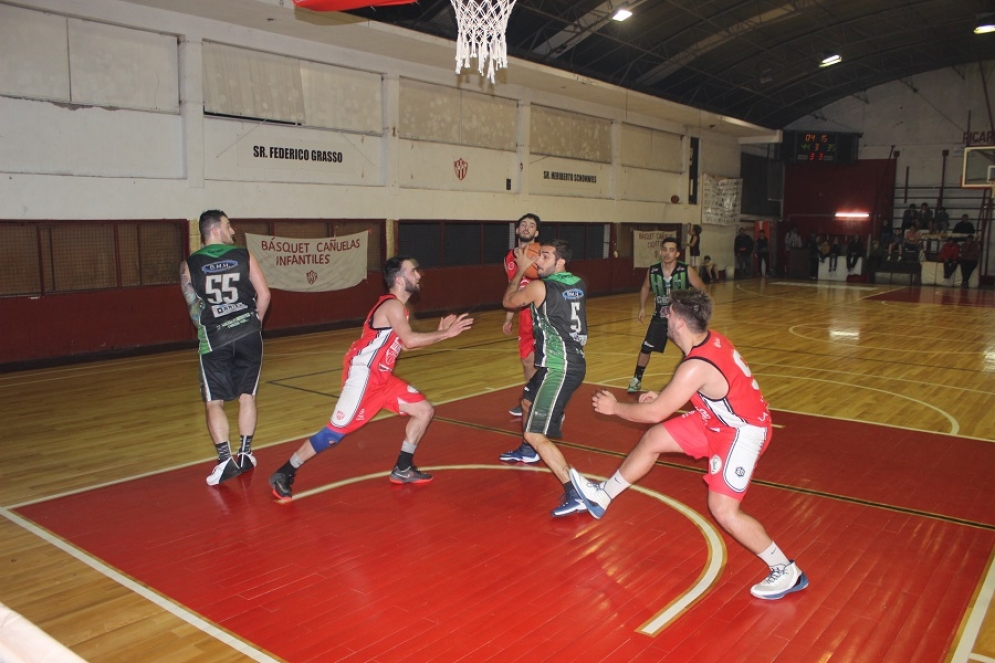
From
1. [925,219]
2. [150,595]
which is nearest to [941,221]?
[925,219]

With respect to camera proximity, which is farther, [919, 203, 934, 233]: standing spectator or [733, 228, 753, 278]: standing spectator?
[733, 228, 753, 278]: standing spectator

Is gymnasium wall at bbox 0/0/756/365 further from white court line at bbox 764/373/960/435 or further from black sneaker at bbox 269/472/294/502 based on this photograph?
white court line at bbox 764/373/960/435

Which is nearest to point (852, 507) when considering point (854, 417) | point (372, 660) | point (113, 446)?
point (854, 417)

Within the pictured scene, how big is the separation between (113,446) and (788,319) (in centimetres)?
1449

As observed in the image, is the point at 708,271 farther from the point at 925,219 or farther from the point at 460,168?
the point at 460,168

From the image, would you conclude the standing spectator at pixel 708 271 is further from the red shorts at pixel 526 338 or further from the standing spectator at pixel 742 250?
the red shorts at pixel 526 338

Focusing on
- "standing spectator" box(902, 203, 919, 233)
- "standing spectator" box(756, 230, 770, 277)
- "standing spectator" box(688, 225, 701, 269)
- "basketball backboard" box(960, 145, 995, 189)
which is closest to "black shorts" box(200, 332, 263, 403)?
"standing spectator" box(688, 225, 701, 269)

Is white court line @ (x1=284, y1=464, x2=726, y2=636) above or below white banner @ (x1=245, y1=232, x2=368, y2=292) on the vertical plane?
below

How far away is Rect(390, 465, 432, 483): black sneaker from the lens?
6.29 meters

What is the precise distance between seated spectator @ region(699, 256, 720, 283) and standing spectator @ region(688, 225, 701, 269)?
36 centimetres

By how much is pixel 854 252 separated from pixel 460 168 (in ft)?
59.3

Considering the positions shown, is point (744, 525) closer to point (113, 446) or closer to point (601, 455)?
point (601, 455)

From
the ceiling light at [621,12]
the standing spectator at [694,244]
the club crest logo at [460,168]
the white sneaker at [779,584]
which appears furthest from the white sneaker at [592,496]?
the standing spectator at [694,244]

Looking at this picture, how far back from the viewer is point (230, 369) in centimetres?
634
